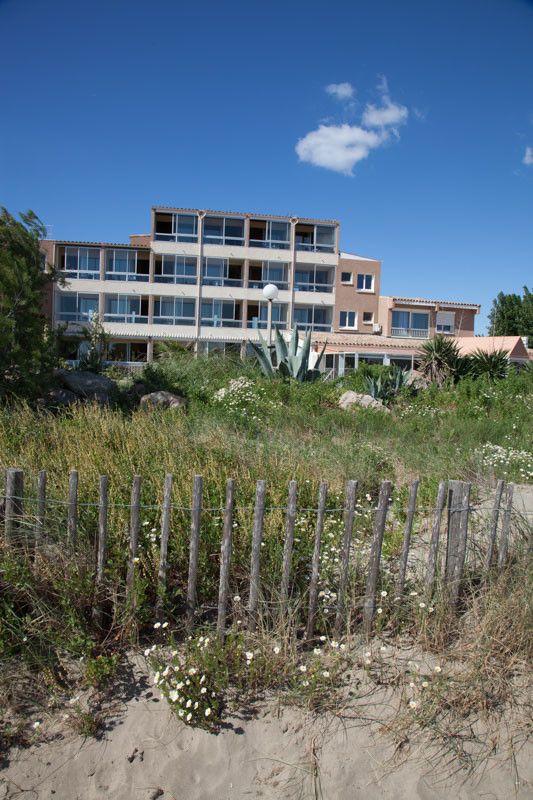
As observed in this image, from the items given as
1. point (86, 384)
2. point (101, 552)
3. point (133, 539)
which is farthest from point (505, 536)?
point (86, 384)

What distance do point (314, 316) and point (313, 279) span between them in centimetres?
287

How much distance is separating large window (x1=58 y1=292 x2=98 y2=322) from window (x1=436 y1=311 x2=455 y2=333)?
28.0 meters

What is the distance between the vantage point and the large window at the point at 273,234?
3997 centimetres

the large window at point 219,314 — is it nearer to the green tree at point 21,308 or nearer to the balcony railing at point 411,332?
the balcony railing at point 411,332

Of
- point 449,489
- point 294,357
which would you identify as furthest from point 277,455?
point 294,357

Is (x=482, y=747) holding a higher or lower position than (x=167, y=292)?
lower

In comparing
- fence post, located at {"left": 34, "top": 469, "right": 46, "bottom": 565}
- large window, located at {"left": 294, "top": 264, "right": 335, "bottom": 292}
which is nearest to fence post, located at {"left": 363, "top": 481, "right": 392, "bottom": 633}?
fence post, located at {"left": 34, "top": 469, "right": 46, "bottom": 565}

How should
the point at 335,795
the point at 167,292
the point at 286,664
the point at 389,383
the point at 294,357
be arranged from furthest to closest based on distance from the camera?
the point at 167,292
the point at 389,383
the point at 294,357
the point at 286,664
the point at 335,795

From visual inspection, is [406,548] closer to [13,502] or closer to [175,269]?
[13,502]

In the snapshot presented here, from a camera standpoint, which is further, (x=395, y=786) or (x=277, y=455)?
(x=277, y=455)

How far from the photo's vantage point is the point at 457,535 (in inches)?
141

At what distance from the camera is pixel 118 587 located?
352 centimetres

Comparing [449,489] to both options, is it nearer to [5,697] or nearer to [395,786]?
[395,786]

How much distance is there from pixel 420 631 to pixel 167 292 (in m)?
36.7
